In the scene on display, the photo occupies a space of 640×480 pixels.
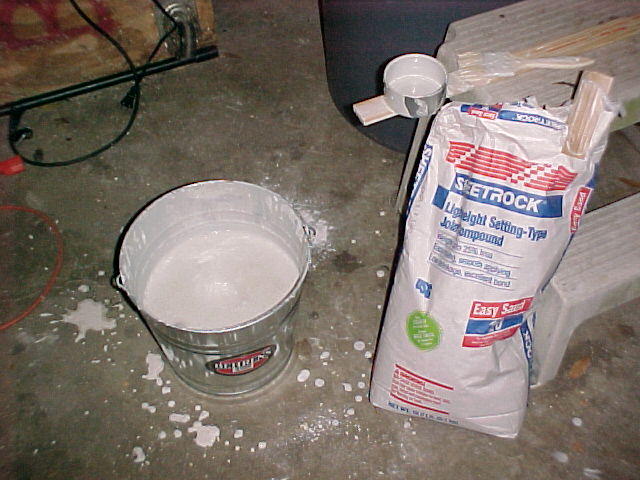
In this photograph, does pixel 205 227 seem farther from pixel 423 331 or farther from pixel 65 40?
pixel 65 40

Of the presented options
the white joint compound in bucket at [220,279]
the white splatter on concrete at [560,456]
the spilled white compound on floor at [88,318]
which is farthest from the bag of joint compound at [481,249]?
the spilled white compound on floor at [88,318]

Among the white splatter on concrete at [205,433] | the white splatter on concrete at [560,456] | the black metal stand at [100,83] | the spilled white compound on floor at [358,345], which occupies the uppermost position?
the black metal stand at [100,83]

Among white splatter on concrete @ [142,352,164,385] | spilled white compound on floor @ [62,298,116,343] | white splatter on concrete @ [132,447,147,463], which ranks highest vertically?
spilled white compound on floor @ [62,298,116,343]

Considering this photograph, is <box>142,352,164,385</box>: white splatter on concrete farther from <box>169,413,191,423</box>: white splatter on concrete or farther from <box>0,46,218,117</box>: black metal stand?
<box>0,46,218,117</box>: black metal stand

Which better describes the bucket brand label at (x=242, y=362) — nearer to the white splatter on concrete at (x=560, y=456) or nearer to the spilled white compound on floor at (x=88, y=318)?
the spilled white compound on floor at (x=88, y=318)

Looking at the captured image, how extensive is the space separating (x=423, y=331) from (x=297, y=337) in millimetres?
357

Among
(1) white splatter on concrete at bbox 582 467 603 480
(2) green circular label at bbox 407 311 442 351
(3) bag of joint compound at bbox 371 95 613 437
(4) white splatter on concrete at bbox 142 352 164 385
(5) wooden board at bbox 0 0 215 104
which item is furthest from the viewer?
(5) wooden board at bbox 0 0 215 104

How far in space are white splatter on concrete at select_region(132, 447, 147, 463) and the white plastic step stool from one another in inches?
29.0

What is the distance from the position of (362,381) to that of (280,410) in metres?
0.17

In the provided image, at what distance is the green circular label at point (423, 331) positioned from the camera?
0.97 metres

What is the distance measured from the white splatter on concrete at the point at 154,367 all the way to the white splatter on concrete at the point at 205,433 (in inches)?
4.7

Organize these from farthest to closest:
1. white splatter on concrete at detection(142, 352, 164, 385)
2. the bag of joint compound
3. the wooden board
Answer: the wooden board
white splatter on concrete at detection(142, 352, 164, 385)
the bag of joint compound

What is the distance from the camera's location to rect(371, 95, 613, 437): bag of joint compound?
2.76 feet

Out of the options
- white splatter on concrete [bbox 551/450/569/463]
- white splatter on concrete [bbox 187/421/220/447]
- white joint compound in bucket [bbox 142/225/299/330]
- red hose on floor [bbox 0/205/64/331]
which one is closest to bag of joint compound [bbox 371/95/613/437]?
white splatter on concrete [bbox 551/450/569/463]
